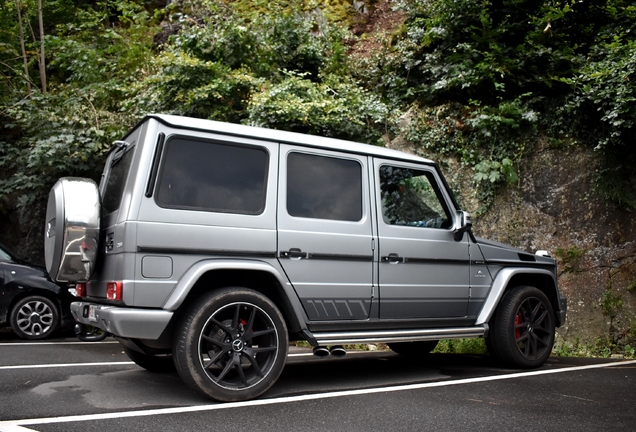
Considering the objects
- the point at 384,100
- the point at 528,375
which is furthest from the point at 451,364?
the point at 384,100

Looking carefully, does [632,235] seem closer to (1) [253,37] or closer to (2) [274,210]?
(2) [274,210]

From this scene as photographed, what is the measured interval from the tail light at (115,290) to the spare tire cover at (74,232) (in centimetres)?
27

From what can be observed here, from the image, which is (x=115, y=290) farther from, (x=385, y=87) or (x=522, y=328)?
(x=385, y=87)

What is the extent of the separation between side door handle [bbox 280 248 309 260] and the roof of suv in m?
0.91

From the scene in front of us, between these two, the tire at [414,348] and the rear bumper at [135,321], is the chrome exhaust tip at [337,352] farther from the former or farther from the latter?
the tire at [414,348]

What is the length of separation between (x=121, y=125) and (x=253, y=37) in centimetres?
→ 292

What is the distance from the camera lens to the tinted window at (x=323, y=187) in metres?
4.74

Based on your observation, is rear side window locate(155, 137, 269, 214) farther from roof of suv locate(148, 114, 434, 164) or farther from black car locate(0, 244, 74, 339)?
black car locate(0, 244, 74, 339)

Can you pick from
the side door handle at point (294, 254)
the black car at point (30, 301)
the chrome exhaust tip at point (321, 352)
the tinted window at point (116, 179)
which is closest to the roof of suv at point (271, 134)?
the tinted window at point (116, 179)

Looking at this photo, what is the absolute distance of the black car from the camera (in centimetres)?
830

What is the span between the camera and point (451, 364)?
20.6ft

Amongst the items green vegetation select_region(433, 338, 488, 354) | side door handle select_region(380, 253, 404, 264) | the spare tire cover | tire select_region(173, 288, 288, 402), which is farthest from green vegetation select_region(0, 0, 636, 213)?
tire select_region(173, 288, 288, 402)

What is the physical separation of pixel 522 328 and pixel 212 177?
3.58m

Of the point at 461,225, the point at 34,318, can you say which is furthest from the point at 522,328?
the point at 34,318
